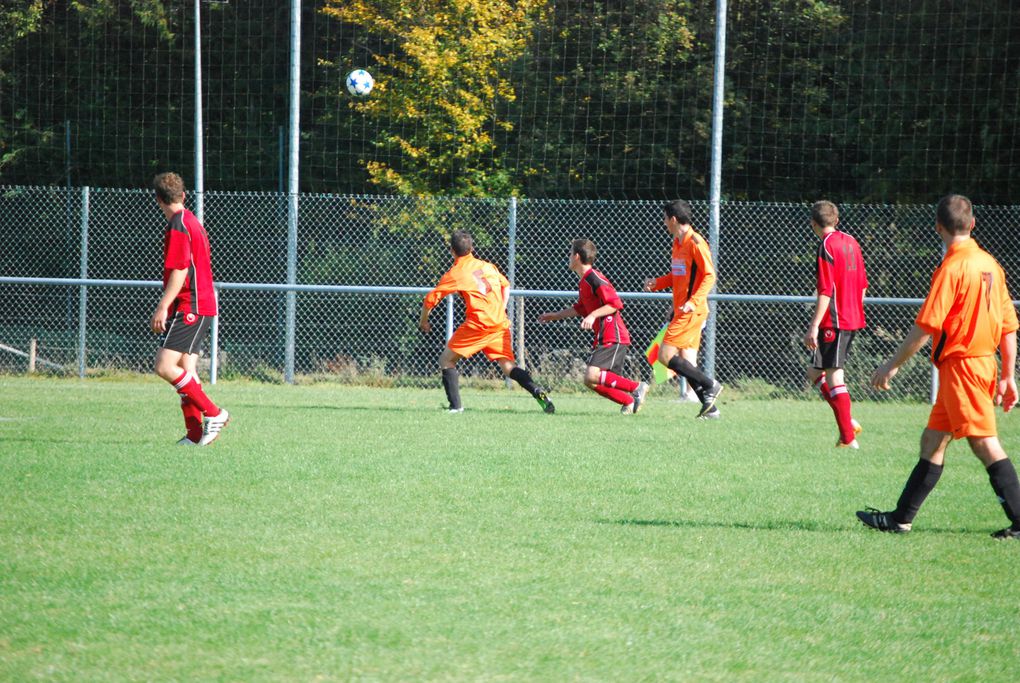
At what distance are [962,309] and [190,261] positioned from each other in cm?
543

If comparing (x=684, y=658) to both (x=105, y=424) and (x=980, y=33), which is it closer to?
(x=105, y=424)

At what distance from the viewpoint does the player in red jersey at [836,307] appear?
9.98 meters

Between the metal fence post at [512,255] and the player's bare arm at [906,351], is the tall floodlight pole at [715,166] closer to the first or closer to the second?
the metal fence post at [512,255]

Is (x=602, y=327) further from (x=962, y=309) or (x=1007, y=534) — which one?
(x=962, y=309)

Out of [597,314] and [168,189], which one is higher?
[168,189]

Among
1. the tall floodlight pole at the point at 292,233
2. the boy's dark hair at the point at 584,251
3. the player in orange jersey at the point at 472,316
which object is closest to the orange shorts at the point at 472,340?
the player in orange jersey at the point at 472,316

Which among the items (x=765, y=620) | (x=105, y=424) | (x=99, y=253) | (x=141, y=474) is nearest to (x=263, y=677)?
(x=765, y=620)

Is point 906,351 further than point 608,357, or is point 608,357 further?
point 608,357

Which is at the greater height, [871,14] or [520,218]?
[871,14]

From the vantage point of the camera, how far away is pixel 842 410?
1006 cm

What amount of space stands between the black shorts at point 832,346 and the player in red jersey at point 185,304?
4.76 meters

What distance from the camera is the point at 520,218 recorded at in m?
17.7

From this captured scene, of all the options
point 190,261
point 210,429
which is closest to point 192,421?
point 210,429

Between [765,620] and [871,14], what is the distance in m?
17.5
